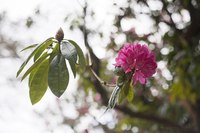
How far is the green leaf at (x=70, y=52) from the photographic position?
988 mm

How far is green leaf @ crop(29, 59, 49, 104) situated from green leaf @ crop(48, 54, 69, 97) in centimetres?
4

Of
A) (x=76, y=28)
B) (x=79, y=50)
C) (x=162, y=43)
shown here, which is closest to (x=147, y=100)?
(x=162, y=43)

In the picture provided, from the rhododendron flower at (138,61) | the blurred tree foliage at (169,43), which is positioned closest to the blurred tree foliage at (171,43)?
the blurred tree foliage at (169,43)

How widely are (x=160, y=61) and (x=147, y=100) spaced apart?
944mm

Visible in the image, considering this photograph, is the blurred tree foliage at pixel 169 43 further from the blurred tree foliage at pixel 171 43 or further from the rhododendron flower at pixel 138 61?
the rhododendron flower at pixel 138 61

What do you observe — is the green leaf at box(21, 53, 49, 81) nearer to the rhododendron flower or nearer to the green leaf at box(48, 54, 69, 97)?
the green leaf at box(48, 54, 69, 97)

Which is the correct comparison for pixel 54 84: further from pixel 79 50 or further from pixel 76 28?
pixel 76 28

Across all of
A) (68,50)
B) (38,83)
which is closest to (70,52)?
(68,50)

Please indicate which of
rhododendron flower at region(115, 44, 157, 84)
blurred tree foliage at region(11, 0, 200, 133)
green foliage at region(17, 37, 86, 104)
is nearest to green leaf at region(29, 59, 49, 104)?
green foliage at region(17, 37, 86, 104)

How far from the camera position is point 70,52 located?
1016 mm

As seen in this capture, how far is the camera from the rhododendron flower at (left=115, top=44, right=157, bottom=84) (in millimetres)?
1069

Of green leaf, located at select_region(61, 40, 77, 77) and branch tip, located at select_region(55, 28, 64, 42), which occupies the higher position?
branch tip, located at select_region(55, 28, 64, 42)

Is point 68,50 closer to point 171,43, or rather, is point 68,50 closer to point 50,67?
point 50,67

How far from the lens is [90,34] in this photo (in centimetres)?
264
